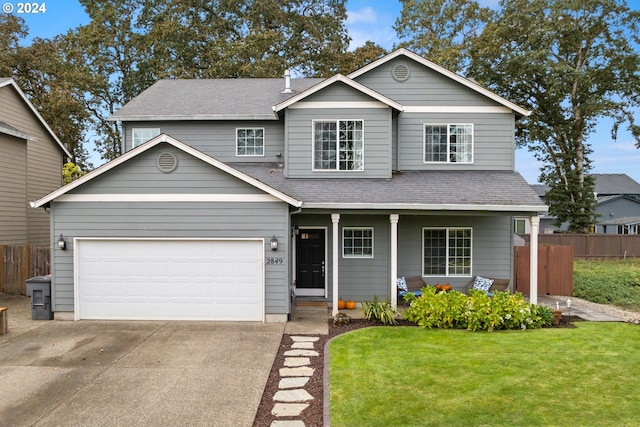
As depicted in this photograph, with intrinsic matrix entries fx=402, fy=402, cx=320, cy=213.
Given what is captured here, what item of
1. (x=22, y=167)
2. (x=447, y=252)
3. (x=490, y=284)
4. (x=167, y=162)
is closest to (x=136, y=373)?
(x=167, y=162)

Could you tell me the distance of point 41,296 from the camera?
402 inches

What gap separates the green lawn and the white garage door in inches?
121

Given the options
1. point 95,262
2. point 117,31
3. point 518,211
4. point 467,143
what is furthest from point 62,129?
point 518,211

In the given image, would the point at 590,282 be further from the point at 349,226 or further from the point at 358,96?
the point at 358,96

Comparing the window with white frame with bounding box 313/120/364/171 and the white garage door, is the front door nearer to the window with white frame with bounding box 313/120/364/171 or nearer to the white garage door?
the window with white frame with bounding box 313/120/364/171

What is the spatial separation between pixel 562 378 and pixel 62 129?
29668 mm

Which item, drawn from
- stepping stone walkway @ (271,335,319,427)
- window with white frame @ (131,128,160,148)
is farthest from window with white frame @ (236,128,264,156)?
stepping stone walkway @ (271,335,319,427)

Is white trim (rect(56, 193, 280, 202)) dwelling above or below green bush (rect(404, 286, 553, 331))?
above

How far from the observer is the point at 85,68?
25734 mm

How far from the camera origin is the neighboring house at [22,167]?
589 inches

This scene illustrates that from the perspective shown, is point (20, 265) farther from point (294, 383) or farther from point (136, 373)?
point (294, 383)

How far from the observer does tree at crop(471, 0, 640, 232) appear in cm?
2456

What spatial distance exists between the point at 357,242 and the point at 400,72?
560 centimetres

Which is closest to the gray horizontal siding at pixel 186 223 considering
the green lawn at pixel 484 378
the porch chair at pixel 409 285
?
the green lawn at pixel 484 378
